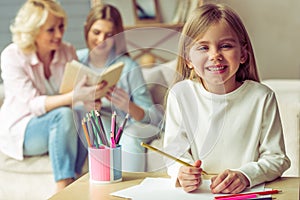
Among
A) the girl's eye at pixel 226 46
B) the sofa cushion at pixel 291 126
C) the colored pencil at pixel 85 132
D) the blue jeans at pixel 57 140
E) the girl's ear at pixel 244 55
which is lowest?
the blue jeans at pixel 57 140

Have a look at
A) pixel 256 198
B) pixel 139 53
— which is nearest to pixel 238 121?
pixel 256 198

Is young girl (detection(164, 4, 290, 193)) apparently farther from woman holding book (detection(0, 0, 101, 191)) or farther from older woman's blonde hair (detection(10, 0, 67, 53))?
older woman's blonde hair (detection(10, 0, 67, 53))

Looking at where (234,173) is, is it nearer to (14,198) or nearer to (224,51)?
(224,51)

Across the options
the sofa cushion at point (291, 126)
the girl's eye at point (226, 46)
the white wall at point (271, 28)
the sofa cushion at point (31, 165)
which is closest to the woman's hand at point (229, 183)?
the girl's eye at point (226, 46)

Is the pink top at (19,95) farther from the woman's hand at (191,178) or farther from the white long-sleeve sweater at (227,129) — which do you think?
the woman's hand at (191,178)

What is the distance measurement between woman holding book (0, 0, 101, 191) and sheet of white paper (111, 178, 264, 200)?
1.28 metres

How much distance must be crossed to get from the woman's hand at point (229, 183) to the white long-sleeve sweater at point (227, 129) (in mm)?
54

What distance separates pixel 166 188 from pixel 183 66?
27 cm

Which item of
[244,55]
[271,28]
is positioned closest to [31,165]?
[244,55]

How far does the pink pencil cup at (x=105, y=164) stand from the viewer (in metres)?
1.37

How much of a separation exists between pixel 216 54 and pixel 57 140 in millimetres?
1405

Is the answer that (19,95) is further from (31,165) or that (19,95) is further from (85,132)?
(85,132)

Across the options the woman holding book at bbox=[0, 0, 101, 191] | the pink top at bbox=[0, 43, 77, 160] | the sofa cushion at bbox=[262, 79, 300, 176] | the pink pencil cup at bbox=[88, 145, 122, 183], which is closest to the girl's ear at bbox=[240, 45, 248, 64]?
the pink pencil cup at bbox=[88, 145, 122, 183]

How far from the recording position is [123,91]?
1.60 m
